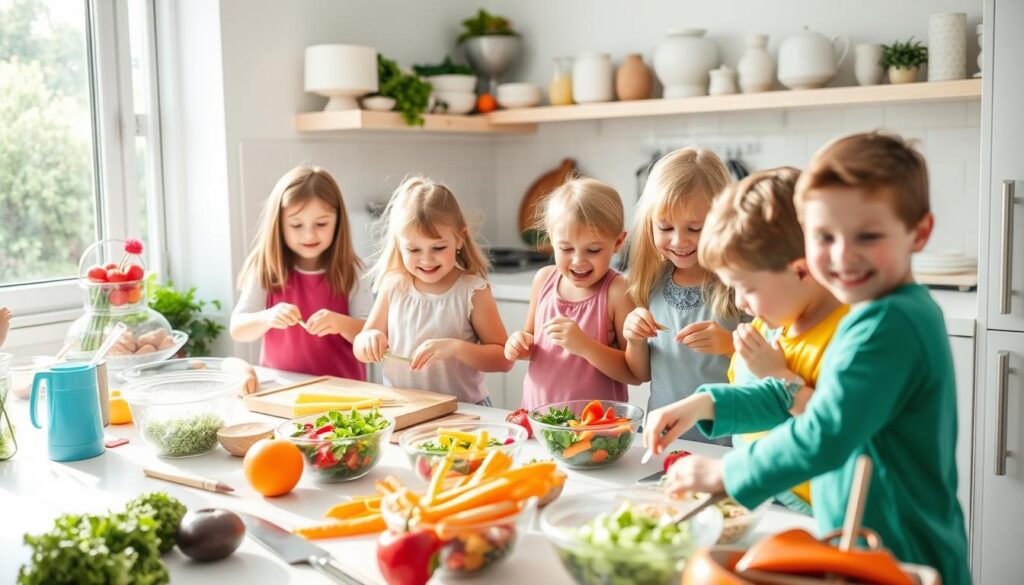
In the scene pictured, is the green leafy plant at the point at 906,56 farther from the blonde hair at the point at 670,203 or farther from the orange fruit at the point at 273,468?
the orange fruit at the point at 273,468

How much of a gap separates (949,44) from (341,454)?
237 cm

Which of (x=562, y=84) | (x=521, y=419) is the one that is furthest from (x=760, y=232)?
(x=562, y=84)

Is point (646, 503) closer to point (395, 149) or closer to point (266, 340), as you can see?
point (266, 340)

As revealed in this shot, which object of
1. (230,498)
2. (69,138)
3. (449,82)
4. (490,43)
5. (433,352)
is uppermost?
(490,43)

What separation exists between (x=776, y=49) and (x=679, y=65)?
357 millimetres

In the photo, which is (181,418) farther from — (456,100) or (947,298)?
(456,100)

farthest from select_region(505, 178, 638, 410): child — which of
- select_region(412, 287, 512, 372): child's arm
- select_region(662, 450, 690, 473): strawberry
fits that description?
select_region(662, 450, 690, 473): strawberry

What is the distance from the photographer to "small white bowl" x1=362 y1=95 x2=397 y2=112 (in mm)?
3354

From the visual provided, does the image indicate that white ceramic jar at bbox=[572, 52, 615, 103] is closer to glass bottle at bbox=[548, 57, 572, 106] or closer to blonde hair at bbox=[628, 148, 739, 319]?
glass bottle at bbox=[548, 57, 572, 106]

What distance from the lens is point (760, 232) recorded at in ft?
3.50

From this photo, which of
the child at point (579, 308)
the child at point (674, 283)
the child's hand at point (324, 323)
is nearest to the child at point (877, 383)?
the child at point (674, 283)

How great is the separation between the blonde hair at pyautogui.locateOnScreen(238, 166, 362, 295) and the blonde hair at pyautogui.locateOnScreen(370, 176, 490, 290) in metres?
0.26

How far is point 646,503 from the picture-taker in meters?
1.12

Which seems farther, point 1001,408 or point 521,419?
point 1001,408
